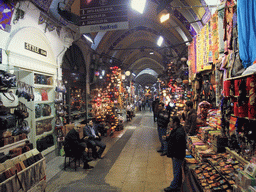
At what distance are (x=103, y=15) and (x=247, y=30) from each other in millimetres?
3716

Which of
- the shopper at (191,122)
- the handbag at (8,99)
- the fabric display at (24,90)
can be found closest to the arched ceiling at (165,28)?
the shopper at (191,122)

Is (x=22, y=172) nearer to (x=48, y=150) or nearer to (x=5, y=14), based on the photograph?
(x=48, y=150)

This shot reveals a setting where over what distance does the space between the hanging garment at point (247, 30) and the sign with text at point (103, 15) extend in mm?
2926

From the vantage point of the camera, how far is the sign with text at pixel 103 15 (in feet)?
15.4

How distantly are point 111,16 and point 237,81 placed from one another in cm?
366

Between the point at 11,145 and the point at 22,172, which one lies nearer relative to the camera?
the point at 22,172

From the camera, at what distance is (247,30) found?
215 cm

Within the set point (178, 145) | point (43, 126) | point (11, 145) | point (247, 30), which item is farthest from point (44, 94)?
point (247, 30)

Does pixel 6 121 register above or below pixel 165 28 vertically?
below

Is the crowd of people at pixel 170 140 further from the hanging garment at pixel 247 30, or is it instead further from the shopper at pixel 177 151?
the hanging garment at pixel 247 30

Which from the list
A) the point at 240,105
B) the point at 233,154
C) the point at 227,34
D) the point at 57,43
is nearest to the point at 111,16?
the point at 57,43

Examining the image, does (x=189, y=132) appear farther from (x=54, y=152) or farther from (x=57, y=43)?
(x=57, y=43)

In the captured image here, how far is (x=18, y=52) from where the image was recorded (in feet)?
13.6

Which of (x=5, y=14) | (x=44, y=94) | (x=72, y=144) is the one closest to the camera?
(x=5, y=14)
